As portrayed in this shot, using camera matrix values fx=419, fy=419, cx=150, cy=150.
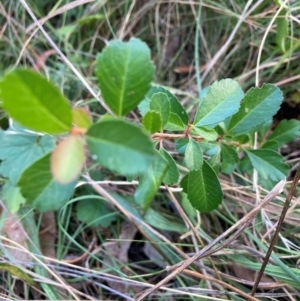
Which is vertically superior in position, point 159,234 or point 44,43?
point 44,43

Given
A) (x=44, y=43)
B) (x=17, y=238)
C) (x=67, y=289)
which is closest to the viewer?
(x=67, y=289)

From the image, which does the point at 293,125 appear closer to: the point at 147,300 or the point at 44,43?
the point at 147,300

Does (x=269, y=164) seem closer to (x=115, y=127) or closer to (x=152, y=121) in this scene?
(x=152, y=121)

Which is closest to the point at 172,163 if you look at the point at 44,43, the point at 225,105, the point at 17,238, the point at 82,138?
the point at 225,105

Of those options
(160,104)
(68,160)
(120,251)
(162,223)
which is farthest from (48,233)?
(68,160)

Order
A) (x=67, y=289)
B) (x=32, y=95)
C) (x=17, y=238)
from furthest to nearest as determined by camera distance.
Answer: (x=17, y=238) < (x=67, y=289) < (x=32, y=95)

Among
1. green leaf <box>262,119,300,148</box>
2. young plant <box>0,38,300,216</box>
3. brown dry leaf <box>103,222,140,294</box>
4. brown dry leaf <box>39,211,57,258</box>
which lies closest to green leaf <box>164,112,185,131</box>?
young plant <box>0,38,300,216</box>

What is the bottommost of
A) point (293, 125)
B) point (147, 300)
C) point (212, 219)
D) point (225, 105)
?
point (147, 300)
